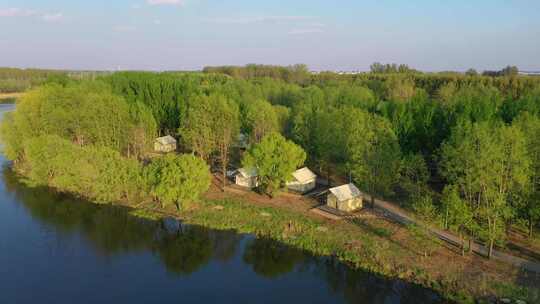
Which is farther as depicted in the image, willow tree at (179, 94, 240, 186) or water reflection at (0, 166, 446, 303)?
willow tree at (179, 94, 240, 186)

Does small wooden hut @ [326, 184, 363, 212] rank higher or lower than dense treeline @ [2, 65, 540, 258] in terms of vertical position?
lower

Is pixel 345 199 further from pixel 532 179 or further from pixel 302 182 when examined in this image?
pixel 532 179

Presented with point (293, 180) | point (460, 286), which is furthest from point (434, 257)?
point (293, 180)

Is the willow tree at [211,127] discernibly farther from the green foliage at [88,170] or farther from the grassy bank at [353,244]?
the grassy bank at [353,244]

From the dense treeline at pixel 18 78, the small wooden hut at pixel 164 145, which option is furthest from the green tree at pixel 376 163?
the dense treeline at pixel 18 78

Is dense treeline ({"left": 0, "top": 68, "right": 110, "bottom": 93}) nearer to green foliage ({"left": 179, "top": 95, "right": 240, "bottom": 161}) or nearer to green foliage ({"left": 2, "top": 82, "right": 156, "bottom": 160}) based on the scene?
green foliage ({"left": 2, "top": 82, "right": 156, "bottom": 160})

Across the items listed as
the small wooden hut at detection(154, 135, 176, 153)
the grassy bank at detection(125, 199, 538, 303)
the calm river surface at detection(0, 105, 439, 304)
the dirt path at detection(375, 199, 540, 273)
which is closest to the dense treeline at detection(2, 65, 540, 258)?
the dirt path at detection(375, 199, 540, 273)

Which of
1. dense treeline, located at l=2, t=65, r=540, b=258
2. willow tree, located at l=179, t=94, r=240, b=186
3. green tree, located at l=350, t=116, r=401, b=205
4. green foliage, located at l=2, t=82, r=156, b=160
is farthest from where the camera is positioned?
green foliage, located at l=2, t=82, r=156, b=160
